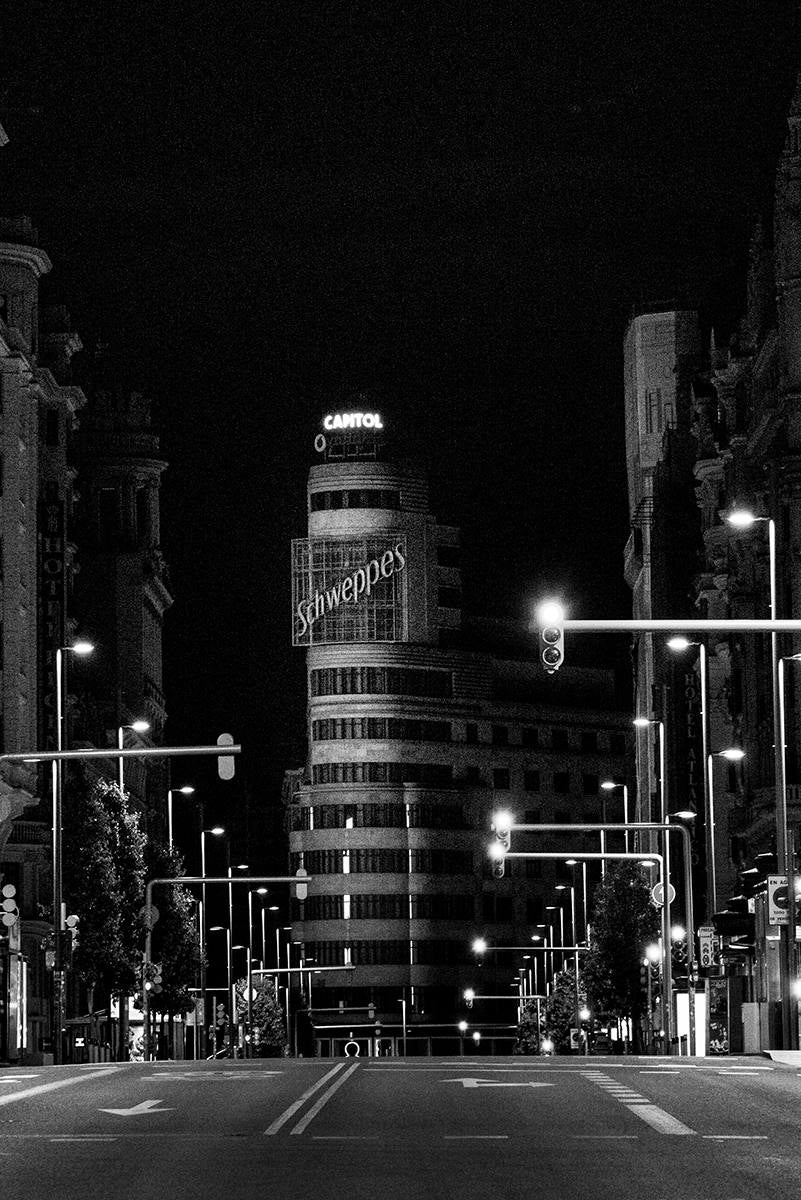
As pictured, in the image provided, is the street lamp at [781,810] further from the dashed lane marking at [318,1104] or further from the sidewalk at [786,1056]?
the dashed lane marking at [318,1104]

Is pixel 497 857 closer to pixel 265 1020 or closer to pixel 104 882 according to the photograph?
pixel 104 882

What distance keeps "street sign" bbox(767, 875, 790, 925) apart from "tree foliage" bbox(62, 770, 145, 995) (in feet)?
143

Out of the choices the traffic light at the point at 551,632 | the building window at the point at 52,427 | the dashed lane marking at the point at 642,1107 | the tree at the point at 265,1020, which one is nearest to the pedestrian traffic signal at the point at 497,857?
the dashed lane marking at the point at 642,1107

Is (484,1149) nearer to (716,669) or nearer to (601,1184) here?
(601,1184)

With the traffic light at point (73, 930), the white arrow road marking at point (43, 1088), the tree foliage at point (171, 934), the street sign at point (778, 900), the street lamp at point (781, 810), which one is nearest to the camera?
the white arrow road marking at point (43, 1088)

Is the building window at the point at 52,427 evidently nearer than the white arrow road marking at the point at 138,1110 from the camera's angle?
No

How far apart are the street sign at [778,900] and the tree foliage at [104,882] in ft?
143

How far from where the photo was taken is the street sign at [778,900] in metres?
58.7

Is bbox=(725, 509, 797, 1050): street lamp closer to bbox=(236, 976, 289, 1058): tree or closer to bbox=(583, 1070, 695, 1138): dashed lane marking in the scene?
bbox=(583, 1070, 695, 1138): dashed lane marking

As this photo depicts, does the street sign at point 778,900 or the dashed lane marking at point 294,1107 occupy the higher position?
the street sign at point 778,900

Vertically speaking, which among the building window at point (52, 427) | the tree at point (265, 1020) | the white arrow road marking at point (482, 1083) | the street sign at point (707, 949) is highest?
the building window at point (52, 427)

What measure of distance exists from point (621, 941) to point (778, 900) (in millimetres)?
64037

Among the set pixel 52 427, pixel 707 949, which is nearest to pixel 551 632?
pixel 707 949

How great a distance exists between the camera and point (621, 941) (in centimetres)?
12231
